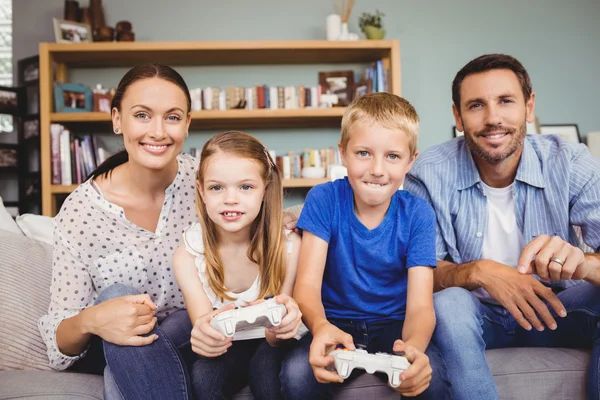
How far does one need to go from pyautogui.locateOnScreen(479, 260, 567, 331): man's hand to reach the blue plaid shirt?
254 mm

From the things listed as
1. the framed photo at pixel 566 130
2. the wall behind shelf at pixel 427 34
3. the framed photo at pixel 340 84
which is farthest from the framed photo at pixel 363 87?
the framed photo at pixel 566 130

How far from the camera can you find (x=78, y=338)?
4.23 ft

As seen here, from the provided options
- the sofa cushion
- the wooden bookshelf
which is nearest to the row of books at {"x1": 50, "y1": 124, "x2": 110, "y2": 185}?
the wooden bookshelf

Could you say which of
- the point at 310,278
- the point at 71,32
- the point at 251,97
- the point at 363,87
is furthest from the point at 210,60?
the point at 310,278

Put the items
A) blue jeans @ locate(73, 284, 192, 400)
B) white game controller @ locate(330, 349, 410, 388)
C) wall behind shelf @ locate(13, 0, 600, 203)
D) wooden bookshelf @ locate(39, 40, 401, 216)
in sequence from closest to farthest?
white game controller @ locate(330, 349, 410, 388) → blue jeans @ locate(73, 284, 192, 400) → wooden bookshelf @ locate(39, 40, 401, 216) → wall behind shelf @ locate(13, 0, 600, 203)

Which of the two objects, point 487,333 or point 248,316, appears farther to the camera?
point 487,333

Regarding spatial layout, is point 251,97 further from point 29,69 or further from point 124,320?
point 124,320

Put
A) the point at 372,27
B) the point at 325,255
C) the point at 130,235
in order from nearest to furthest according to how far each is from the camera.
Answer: the point at 325,255
the point at 130,235
the point at 372,27

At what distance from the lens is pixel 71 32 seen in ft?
11.5

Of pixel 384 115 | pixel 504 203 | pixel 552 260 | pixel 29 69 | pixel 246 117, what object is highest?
pixel 29 69

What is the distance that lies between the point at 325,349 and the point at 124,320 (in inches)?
17.8

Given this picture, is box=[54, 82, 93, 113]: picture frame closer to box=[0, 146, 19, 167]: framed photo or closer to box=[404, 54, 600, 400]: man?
box=[0, 146, 19, 167]: framed photo

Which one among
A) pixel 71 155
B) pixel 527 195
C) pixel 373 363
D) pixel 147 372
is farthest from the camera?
pixel 71 155

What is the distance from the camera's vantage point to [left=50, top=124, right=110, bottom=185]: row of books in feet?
→ 11.2
